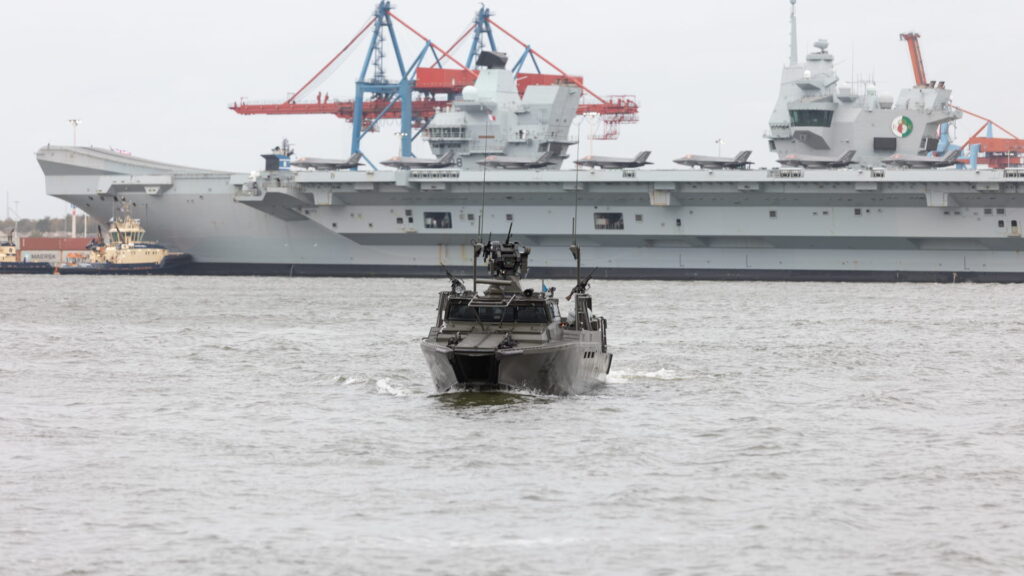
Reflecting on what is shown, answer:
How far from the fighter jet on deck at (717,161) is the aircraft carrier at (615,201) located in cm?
10

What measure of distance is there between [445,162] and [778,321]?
29619mm

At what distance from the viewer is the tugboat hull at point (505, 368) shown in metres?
17.4

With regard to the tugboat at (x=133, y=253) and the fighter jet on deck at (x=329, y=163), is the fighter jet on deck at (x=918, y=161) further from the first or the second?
the tugboat at (x=133, y=253)

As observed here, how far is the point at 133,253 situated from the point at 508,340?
49.3 metres

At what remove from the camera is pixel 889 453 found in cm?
1507

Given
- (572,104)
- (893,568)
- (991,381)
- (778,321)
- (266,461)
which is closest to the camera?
(893,568)

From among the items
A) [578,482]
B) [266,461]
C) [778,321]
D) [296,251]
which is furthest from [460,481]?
[296,251]

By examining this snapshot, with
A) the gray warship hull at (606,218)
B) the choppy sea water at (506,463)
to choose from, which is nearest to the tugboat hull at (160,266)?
the gray warship hull at (606,218)

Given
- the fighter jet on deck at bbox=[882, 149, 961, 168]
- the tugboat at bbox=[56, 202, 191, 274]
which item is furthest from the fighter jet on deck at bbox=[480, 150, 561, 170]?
the tugboat at bbox=[56, 202, 191, 274]

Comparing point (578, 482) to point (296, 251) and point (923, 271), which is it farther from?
point (296, 251)

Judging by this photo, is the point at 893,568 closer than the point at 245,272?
Yes

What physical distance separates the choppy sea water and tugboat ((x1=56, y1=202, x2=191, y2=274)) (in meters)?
35.1

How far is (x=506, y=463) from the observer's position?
556 inches

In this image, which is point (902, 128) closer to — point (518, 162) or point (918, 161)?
point (918, 161)
